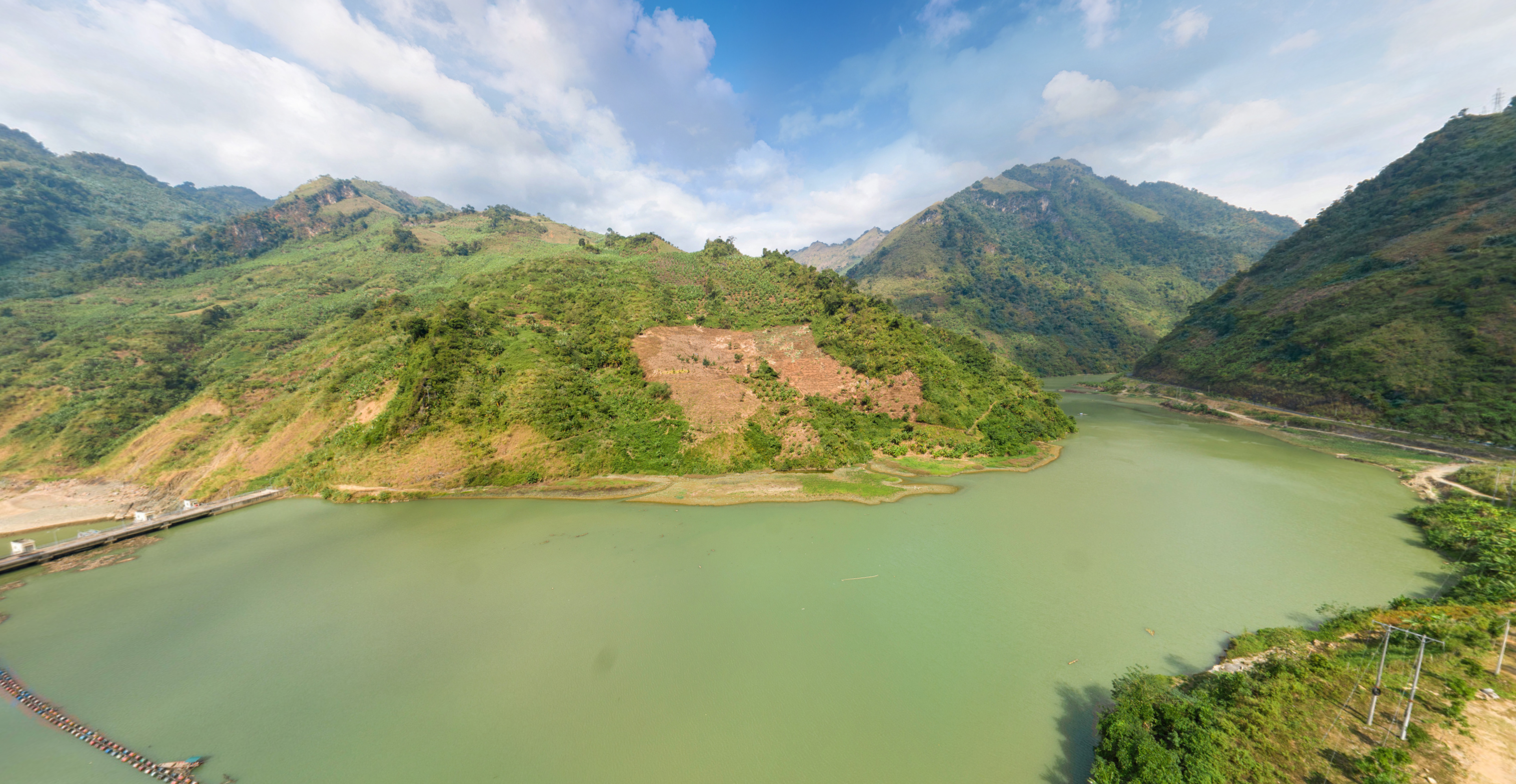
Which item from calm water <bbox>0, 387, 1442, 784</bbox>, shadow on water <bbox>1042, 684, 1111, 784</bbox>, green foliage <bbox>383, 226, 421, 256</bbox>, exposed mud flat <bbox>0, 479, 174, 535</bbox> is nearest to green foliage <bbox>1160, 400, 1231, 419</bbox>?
calm water <bbox>0, 387, 1442, 784</bbox>

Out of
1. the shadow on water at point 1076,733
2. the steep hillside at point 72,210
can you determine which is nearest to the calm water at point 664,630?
the shadow on water at point 1076,733

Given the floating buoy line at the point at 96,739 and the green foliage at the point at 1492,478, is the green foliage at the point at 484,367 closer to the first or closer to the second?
the floating buoy line at the point at 96,739

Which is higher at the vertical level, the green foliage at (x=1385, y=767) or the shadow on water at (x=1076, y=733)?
the green foliage at (x=1385, y=767)

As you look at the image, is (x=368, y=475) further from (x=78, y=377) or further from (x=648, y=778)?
(x=78, y=377)

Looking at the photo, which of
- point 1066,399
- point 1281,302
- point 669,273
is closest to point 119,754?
point 669,273

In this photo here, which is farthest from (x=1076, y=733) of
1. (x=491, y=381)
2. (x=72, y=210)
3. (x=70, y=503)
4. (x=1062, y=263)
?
(x=1062, y=263)

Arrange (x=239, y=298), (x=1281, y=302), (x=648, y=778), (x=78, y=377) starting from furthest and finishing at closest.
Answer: (x=239, y=298) → (x=1281, y=302) → (x=78, y=377) → (x=648, y=778)
